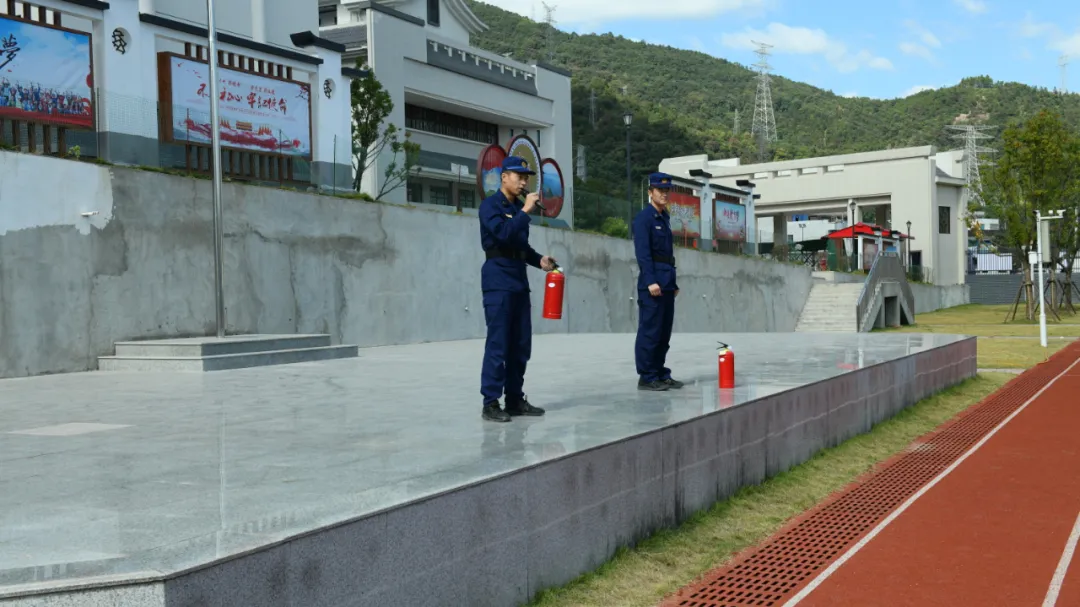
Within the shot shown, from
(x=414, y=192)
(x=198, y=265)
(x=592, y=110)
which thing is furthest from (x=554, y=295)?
(x=592, y=110)

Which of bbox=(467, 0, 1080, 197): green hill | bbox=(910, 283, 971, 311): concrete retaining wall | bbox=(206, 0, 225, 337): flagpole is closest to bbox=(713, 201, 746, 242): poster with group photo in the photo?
bbox=(910, 283, 971, 311): concrete retaining wall

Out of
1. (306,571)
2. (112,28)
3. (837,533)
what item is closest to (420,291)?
(112,28)

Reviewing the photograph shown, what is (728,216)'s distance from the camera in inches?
1524

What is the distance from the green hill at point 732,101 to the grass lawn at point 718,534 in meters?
74.0

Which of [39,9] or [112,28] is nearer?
[39,9]

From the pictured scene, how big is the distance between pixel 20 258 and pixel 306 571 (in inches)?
407

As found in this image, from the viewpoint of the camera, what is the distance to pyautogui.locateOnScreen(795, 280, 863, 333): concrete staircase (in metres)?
37.6

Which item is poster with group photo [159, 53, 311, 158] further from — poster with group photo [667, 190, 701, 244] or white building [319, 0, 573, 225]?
poster with group photo [667, 190, 701, 244]

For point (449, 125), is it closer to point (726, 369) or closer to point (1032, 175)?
point (1032, 175)

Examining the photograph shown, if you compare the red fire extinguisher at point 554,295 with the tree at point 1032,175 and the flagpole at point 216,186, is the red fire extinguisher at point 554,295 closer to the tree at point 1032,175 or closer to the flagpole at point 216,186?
the flagpole at point 216,186

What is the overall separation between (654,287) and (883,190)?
192 feet

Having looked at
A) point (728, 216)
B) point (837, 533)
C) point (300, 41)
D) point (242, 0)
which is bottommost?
point (837, 533)

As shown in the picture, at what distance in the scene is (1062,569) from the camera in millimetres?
5602

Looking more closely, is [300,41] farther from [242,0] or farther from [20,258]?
[20,258]
